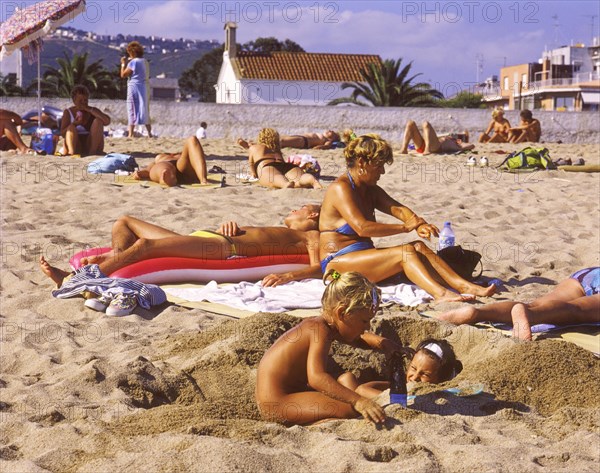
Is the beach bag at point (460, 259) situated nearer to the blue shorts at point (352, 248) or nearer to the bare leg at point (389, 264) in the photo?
the bare leg at point (389, 264)

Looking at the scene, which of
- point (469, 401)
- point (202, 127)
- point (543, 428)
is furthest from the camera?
point (202, 127)

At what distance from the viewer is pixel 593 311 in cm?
498

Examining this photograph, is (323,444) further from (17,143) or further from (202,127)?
(202,127)

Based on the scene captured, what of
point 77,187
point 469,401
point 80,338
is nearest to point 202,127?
point 77,187

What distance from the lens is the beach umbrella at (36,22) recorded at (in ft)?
39.7

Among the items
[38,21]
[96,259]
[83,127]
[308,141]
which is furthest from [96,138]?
[96,259]

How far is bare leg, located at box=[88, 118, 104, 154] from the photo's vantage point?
38.3 ft

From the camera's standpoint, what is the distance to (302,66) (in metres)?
41.8

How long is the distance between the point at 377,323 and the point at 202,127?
1289 cm

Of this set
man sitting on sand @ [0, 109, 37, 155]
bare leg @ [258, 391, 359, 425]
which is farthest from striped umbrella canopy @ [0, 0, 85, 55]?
bare leg @ [258, 391, 359, 425]

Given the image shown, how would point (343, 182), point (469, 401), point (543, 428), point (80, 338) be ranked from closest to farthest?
point (543, 428)
point (469, 401)
point (80, 338)
point (343, 182)

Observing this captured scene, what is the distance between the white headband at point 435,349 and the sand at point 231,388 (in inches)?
5.3

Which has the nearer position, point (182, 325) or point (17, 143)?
point (182, 325)

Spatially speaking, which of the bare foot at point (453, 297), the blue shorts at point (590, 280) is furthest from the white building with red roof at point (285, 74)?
the blue shorts at point (590, 280)
